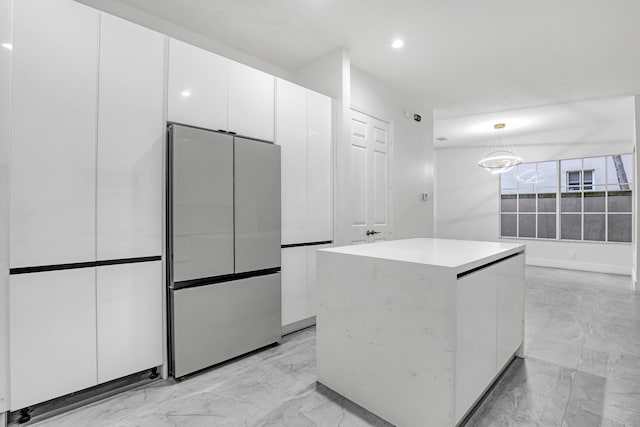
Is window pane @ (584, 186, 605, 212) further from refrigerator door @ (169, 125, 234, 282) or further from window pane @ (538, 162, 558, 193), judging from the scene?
refrigerator door @ (169, 125, 234, 282)

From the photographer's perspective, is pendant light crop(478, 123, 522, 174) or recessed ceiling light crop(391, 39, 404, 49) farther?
pendant light crop(478, 123, 522, 174)

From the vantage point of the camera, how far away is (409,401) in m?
1.56

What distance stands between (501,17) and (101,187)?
132 inches

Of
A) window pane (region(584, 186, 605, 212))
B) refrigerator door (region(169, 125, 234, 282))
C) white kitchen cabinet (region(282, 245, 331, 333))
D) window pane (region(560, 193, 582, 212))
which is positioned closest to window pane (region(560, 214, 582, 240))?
window pane (region(560, 193, 582, 212))

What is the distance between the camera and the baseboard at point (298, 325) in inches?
115

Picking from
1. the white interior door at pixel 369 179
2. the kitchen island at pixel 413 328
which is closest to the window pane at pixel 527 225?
the white interior door at pixel 369 179

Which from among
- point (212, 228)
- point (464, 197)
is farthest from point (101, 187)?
point (464, 197)

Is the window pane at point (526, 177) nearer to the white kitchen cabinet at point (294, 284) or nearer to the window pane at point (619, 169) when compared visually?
the window pane at point (619, 169)

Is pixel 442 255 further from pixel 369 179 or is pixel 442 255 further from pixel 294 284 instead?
pixel 369 179

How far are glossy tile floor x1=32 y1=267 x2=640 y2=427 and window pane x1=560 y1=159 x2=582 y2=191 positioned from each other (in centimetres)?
485

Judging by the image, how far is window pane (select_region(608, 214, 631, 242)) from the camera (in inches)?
242

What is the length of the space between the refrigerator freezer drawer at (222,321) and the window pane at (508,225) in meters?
6.84

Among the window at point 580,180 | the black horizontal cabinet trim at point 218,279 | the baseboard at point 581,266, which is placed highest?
the window at point 580,180

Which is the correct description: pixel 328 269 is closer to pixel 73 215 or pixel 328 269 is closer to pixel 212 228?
pixel 212 228
